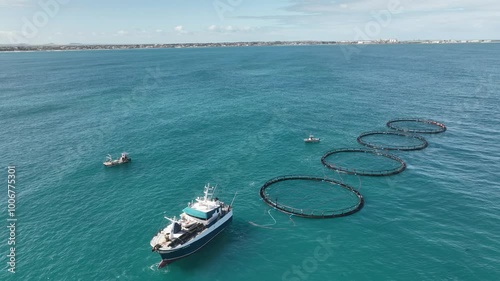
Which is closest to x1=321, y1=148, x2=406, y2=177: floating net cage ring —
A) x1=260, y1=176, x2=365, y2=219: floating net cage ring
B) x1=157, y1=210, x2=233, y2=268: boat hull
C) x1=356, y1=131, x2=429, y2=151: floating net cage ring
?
x1=356, y1=131, x2=429, y2=151: floating net cage ring

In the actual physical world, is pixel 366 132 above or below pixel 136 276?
above

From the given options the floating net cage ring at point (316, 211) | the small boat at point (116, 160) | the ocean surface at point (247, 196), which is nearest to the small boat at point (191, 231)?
the ocean surface at point (247, 196)

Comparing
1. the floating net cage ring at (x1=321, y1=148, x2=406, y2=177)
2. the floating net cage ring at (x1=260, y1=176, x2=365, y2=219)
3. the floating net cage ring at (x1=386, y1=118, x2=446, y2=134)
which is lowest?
the floating net cage ring at (x1=260, y1=176, x2=365, y2=219)

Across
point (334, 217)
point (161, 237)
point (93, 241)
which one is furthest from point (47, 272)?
point (334, 217)

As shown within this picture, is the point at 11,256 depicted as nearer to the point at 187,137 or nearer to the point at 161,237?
the point at 161,237

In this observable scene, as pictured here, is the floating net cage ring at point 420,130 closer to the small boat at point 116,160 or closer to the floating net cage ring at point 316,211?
the floating net cage ring at point 316,211

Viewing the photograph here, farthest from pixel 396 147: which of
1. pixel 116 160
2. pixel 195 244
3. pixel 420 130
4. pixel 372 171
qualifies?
pixel 116 160

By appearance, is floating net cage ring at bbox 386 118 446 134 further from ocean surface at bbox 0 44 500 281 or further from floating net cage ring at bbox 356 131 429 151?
floating net cage ring at bbox 356 131 429 151

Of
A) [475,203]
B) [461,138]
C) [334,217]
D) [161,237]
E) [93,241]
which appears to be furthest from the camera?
[461,138]
